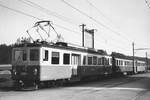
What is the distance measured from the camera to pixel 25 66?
14.9 meters

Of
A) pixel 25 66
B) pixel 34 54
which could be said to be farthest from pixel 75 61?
pixel 25 66

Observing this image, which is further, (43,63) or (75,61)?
(75,61)

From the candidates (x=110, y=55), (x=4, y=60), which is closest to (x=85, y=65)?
(x=110, y=55)

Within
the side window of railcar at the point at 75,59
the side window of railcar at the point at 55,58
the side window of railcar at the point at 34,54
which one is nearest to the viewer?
the side window of railcar at the point at 34,54

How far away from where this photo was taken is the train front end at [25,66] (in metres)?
14.5

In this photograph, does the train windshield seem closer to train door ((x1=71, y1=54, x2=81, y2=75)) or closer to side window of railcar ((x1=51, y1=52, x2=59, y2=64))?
side window of railcar ((x1=51, y1=52, x2=59, y2=64))

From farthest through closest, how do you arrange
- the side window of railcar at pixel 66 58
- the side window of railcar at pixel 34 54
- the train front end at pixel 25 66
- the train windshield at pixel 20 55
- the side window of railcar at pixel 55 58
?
the side window of railcar at pixel 66 58 → the side window of railcar at pixel 55 58 → the train windshield at pixel 20 55 → the side window of railcar at pixel 34 54 → the train front end at pixel 25 66

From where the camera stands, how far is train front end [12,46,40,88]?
14500 millimetres

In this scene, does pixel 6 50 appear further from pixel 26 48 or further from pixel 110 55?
pixel 26 48

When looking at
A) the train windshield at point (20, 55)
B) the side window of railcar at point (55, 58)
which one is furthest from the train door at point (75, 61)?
the train windshield at point (20, 55)

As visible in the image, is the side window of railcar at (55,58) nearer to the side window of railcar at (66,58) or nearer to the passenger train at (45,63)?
the passenger train at (45,63)

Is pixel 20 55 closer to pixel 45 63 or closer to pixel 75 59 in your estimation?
pixel 45 63

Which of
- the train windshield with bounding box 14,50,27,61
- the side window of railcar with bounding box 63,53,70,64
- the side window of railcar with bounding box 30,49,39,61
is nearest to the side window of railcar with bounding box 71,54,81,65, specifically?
the side window of railcar with bounding box 63,53,70,64

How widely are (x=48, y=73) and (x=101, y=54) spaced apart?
35.2 feet
